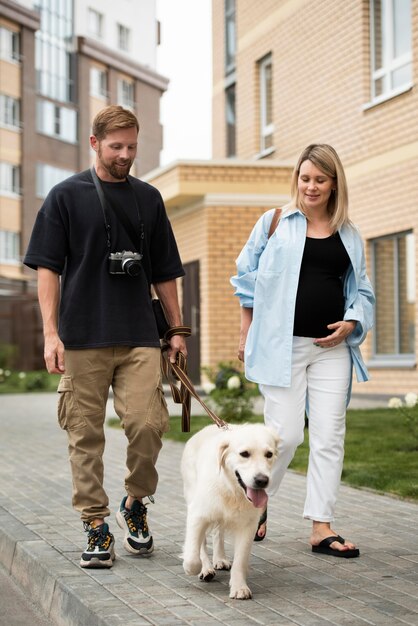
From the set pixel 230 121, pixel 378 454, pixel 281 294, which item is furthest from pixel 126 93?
pixel 281 294

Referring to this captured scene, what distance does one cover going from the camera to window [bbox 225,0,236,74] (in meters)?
26.6

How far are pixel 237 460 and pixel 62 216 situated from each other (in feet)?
5.59

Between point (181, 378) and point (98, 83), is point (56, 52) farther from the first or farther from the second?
point (181, 378)

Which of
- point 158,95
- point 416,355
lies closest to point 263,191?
point 416,355

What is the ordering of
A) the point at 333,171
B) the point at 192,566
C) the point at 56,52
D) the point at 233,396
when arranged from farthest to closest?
the point at 56,52, the point at 233,396, the point at 333,171, the point at 192,566

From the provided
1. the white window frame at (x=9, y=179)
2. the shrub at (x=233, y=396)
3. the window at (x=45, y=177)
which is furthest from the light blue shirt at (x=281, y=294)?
the window at (x=45, y=177)

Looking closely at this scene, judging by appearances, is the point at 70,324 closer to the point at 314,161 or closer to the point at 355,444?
the point at 314,161

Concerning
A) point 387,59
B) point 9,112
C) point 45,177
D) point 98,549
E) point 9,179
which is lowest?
point 98,549

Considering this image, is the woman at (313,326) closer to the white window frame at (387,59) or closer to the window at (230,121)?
the white window frame at (387,59)

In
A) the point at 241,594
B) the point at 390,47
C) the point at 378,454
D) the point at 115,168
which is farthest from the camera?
the point at 390,47

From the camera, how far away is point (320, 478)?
5.98 meters

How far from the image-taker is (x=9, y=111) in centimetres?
4850

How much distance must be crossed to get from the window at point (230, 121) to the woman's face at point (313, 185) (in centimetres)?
2122

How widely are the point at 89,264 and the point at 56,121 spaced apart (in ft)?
155
